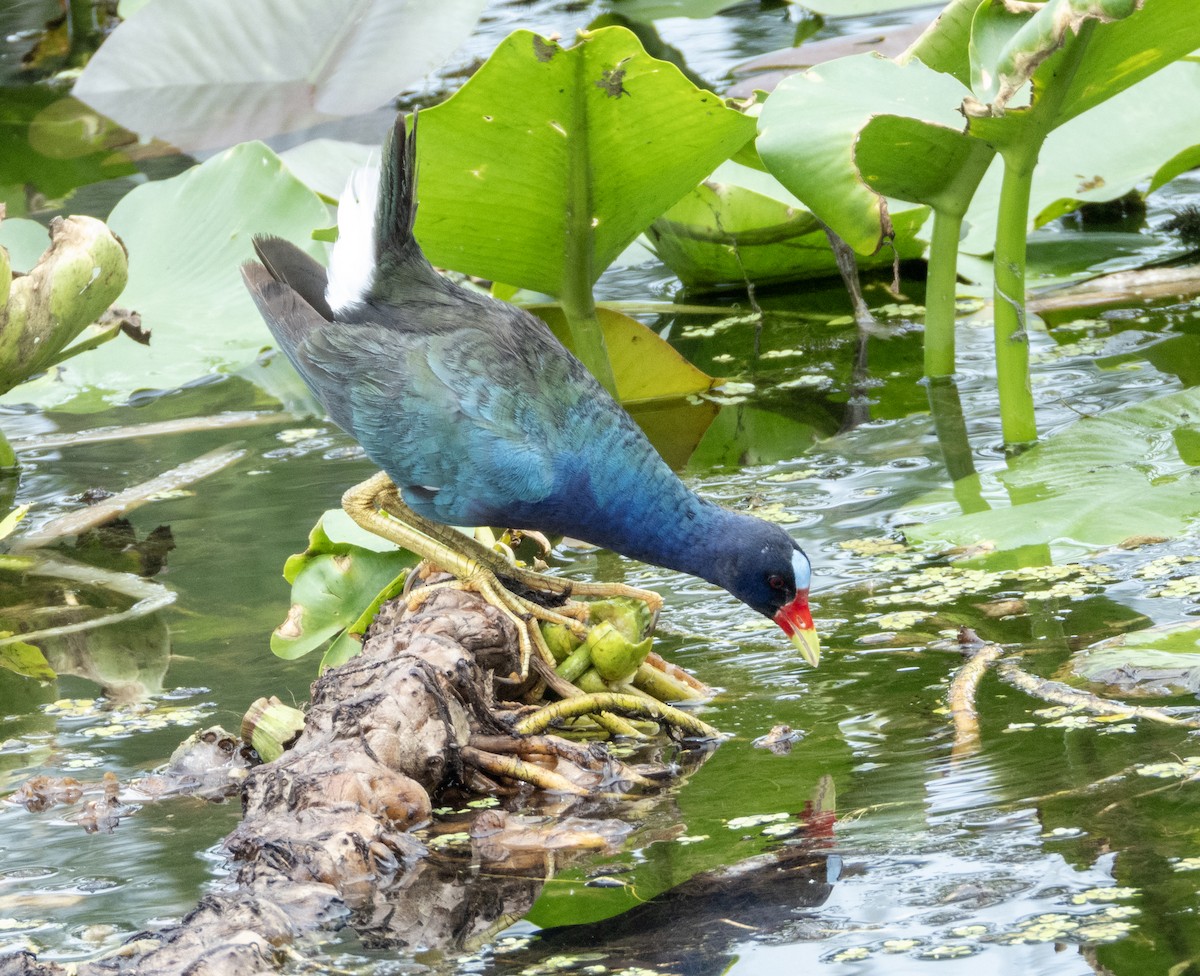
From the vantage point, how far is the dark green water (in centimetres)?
176

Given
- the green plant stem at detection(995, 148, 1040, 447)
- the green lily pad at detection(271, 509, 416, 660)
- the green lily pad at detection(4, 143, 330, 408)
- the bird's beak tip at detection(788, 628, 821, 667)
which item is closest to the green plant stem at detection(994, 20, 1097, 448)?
the green plant stem at detection(995, 148, 1040, 447)

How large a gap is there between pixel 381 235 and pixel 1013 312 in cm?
144

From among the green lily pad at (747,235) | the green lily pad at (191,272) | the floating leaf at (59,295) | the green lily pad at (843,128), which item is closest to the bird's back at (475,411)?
the green lily pad at (843,128)

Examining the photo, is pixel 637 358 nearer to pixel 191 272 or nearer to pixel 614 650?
pixel 191 272

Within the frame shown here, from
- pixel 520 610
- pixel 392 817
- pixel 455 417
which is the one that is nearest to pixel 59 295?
pixel 455 417

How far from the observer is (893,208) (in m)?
4.48

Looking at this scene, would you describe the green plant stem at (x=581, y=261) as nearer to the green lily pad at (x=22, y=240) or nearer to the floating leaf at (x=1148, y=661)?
the floating leaf at (x=1148, y=661)

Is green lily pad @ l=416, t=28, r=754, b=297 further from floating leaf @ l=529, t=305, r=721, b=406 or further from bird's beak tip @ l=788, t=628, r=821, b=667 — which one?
bird's beak tip @ l=788, t=628, r=821, b=667

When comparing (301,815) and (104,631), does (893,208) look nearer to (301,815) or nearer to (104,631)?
(104,631)

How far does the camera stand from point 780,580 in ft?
8.55

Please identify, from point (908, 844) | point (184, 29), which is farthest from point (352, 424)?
point (184, 29)

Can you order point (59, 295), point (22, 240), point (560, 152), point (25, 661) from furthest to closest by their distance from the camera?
point (22, 240), point (59, 295), point (560, 152), point (25, 661)

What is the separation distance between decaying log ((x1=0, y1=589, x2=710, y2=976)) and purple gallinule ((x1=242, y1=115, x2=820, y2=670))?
0.22m

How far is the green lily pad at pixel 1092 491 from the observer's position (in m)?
2.92
